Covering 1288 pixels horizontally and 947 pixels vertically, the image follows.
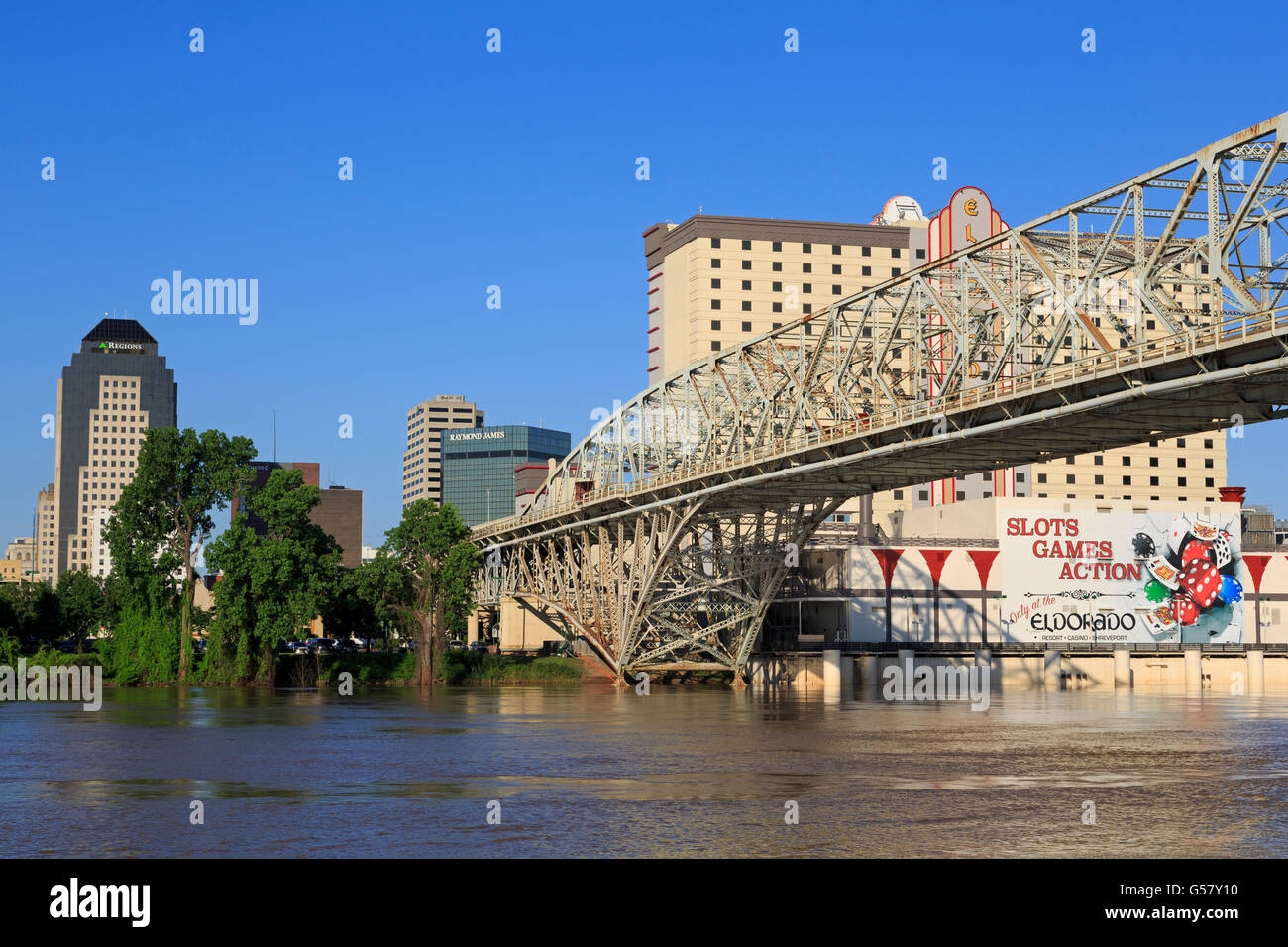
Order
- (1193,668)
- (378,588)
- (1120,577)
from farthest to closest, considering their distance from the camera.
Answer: (1120,577) < (1193,668) < (378,588)

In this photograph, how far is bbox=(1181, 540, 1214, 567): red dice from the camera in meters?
112

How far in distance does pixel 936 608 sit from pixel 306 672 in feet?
159

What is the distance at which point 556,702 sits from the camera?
83.3 meters

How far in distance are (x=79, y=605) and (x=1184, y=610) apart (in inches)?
4260

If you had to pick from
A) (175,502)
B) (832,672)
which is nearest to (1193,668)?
(832,672)

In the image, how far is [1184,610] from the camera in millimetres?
111938

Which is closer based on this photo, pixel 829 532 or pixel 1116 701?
pixel 1116 701

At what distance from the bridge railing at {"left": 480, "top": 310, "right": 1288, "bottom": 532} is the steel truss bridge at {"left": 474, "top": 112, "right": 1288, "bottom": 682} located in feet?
0.43

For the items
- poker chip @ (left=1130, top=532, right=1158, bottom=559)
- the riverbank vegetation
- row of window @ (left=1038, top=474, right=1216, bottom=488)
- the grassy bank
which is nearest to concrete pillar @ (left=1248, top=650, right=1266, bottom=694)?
poker chip @ (left=1130, top=532, right=1158, bottom=559)

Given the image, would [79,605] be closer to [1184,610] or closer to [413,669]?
[413,669]

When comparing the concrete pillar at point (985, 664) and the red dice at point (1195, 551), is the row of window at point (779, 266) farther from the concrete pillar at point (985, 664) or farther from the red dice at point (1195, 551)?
the concrete pillar at point (985, 664)
